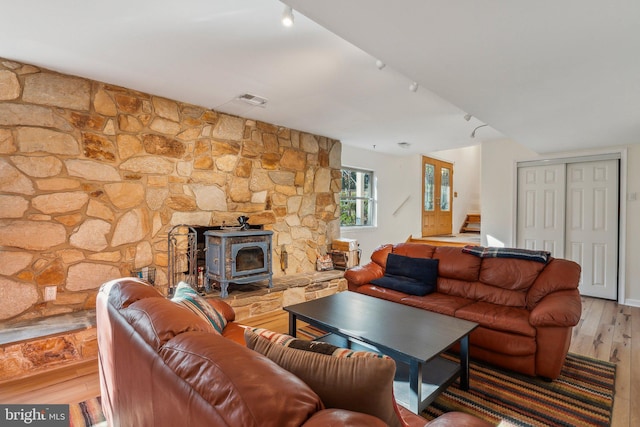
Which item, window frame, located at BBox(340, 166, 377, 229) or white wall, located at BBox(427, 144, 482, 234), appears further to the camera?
white wall, located at BBox(427, 144, 482, 234)

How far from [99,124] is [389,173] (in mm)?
4705

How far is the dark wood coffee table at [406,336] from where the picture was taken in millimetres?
1793

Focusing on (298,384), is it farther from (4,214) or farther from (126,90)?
(126,90)

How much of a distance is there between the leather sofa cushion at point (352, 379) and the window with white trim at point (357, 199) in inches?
182

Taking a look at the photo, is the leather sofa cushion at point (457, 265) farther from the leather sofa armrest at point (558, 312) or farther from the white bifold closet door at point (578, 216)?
the white bifold closet door at point (578, 216)

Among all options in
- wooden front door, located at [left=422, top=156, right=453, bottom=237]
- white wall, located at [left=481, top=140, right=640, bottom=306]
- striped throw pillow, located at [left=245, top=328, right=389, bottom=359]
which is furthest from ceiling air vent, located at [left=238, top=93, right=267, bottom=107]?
wooden front door, located at [left=422, top=156, right=453, bottom=237]

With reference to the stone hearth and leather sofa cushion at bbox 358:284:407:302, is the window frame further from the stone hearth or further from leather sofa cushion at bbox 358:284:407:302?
the stone hearth

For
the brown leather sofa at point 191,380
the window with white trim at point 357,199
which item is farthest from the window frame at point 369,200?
the brown leather sofa at point 191,380

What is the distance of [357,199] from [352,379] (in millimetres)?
5011

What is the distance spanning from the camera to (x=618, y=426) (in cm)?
182

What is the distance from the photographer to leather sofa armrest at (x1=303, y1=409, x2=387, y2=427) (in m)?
0.64

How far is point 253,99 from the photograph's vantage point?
10.6 ft

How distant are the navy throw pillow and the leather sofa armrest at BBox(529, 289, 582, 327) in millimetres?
1014

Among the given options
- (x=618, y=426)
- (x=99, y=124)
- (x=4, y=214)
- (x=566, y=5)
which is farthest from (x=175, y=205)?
(x=618, y=426)
